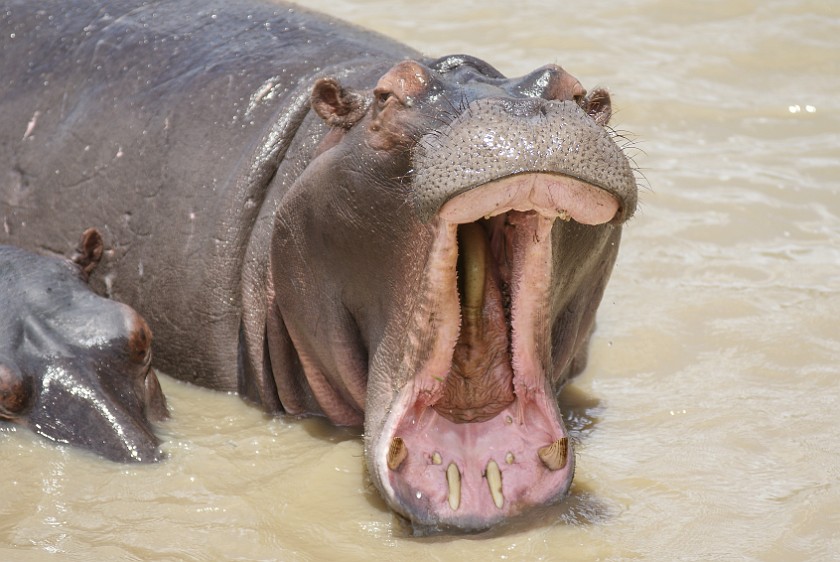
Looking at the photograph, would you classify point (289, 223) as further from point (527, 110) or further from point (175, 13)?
point (175, 13)

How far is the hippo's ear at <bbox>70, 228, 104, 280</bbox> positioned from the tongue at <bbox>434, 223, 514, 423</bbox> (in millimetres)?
1681

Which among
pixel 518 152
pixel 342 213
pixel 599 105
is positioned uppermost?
pixel 518 152

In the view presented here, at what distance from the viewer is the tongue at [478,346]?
4398mm

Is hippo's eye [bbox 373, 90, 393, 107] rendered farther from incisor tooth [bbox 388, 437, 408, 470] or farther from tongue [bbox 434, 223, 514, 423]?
incisor tooth [bbox 388, 437, 408, 470]

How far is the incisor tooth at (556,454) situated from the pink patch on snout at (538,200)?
26.3 inches

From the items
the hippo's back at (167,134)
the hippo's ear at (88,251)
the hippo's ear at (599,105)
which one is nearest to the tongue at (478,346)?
the hippo's ear at (599,105)

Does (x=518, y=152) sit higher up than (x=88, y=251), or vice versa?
(x=518, y=152)

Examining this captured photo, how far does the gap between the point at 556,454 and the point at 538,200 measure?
0.80m

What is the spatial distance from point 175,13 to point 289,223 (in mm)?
1658

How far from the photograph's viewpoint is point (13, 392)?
471 cm

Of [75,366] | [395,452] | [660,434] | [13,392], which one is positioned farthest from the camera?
[660,434]


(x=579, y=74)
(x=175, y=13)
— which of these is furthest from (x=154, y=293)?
(x=579, y=74)

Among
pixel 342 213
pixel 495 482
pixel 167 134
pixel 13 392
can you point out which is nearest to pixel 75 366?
pixel 13 392

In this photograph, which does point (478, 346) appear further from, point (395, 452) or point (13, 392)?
point (13, 392)
